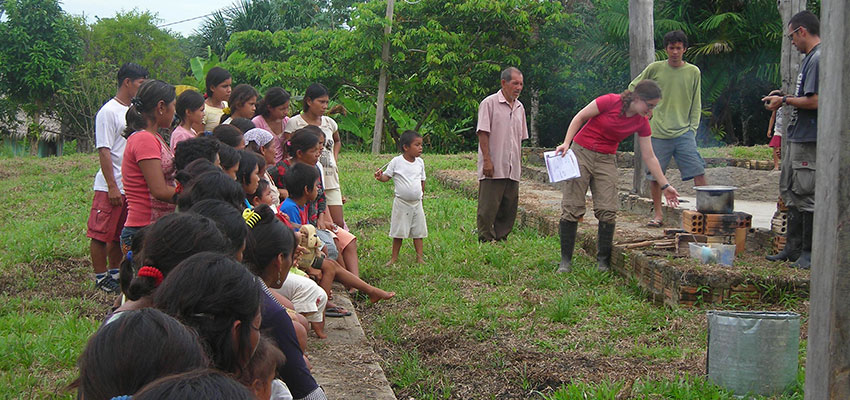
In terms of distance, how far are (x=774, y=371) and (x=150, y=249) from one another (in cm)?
292

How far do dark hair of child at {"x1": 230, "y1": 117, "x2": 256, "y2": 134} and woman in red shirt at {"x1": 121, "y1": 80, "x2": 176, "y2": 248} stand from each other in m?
0.92

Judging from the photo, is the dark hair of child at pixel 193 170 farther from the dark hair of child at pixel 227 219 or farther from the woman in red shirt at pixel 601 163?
the woman in red shirt at pixel 601 163

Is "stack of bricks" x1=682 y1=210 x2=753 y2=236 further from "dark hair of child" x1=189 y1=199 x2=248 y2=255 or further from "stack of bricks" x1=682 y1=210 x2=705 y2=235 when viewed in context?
"dark hair of child" x1=189 y1=199 x2=248 y2=255

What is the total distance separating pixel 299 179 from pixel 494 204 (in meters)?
3.38

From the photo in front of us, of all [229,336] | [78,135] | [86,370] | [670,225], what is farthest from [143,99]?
[78,135]

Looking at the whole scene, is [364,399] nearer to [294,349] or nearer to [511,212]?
[294,349]

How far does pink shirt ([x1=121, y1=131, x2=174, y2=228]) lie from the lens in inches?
176

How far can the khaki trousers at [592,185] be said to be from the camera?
269 inches

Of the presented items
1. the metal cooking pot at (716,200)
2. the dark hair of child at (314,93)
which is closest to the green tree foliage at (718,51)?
the metal cooking pot at (716,200)

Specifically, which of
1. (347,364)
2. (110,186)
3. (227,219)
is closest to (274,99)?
(110,186)

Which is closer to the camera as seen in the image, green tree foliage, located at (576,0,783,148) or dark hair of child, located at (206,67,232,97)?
dark hair of child, located at (206,67,232,97)

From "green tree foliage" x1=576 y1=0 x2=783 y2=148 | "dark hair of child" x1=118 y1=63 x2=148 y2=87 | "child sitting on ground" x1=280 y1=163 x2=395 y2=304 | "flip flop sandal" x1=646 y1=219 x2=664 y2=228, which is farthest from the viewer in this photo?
"green tree foliage" x1=576 y1=0 x2=783 y2=148

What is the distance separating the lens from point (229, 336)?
2266mm

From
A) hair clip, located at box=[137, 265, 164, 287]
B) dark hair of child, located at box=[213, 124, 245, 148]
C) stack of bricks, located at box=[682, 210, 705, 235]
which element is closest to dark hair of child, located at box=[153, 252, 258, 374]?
hair clip, located at box=[137, 265, 164, 287]
